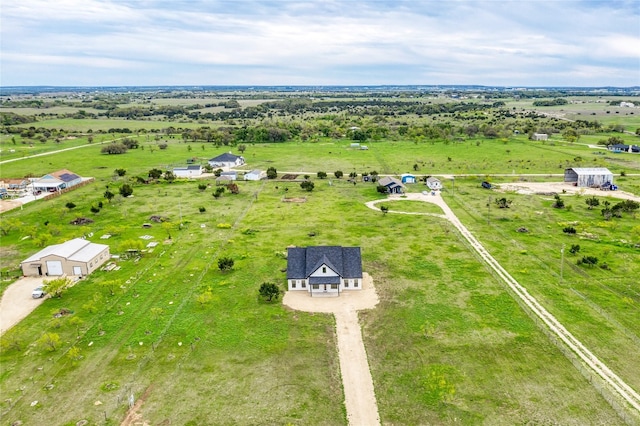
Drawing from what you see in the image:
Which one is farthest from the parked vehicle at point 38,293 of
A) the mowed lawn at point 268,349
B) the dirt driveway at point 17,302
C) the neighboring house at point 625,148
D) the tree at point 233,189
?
the neighboring house at point 625,148

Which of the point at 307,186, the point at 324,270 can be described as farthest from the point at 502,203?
the point at 324,270

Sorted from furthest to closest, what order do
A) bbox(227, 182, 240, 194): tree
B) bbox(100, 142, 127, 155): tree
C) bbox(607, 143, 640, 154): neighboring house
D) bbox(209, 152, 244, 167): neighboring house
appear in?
bbox(100, 142, 127, 155): tree
bbox(607, 143, 640, 154): neighboring house
bbox(209, 152, 244, 167): neighboring house
bbox(227, 182, 240, 194): tree

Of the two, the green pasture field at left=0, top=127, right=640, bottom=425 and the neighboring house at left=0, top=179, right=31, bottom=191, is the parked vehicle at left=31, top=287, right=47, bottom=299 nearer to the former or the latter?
the green pasture field at left=0, top=127, right=640, bottom=425

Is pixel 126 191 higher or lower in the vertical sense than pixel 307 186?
lower

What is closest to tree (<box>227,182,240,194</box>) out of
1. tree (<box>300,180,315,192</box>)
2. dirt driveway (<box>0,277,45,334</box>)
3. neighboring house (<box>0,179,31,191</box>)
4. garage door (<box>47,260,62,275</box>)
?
tree (<box>300,180,315,192</box>)

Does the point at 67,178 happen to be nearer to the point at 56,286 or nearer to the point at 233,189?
the point at 233,189

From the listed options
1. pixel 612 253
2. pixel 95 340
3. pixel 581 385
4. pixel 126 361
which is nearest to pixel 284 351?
pixel 126 361
